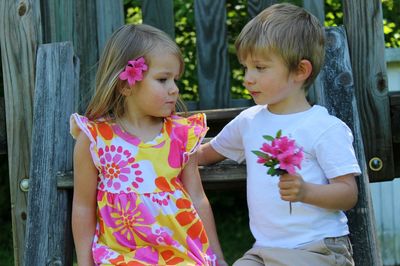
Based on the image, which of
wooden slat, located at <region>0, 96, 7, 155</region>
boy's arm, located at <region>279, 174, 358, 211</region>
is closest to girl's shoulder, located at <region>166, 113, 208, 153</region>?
boy's arm, located at <region>279, 174, 358, 211</region>

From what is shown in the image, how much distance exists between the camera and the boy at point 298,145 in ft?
9.78

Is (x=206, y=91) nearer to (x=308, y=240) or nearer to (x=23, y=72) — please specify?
(x=23, y=72)

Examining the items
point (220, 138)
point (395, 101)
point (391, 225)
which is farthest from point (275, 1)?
point (391, 225)

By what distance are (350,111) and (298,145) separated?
0.38m

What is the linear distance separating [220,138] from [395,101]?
91 centimetres

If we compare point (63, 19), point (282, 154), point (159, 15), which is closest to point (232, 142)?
point (282, 154)

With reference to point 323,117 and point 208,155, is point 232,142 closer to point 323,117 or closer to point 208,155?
point 208,155

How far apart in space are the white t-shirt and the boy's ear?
12 cm

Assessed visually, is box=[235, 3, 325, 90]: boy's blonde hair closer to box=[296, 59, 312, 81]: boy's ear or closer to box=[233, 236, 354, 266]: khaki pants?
box=[296, 59, 312, 81]: boy's ear

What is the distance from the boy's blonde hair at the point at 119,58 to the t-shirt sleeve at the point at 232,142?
29 centimetres

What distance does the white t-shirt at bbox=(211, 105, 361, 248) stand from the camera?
300cm

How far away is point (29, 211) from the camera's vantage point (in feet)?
11.0

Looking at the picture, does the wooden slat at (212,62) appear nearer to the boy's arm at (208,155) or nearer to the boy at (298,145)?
the boy's arm at (208,155)

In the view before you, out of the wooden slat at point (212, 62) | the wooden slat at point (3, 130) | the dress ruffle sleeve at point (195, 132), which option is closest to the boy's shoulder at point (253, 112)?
the dress ruffle sleeve at point (195, 132)
